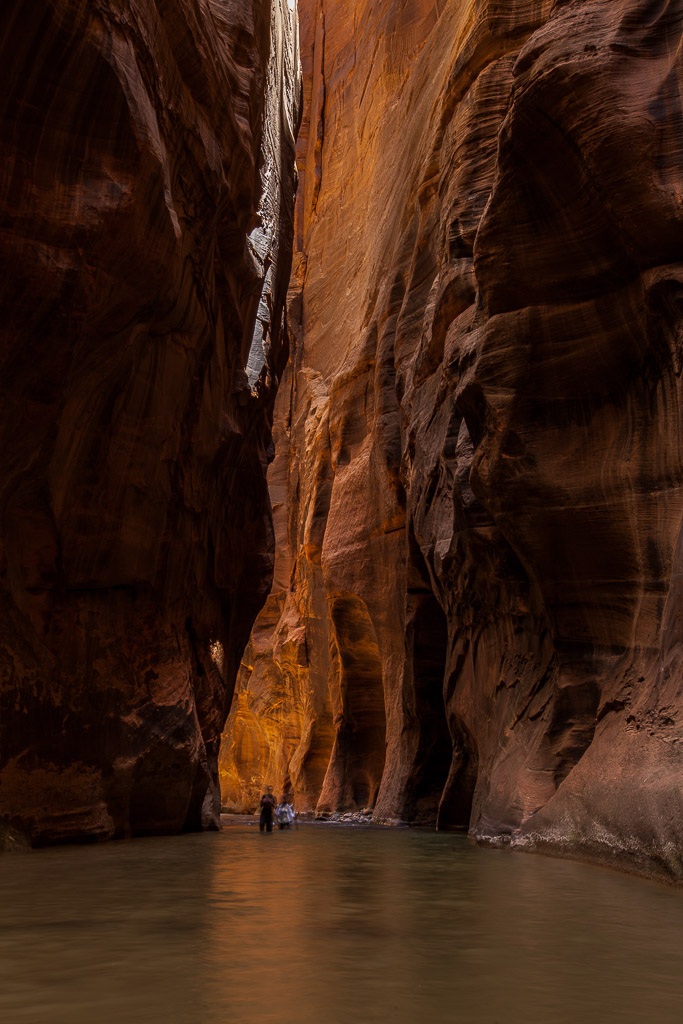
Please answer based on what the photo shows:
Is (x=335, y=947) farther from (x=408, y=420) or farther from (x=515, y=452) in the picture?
(x=408, y=420)

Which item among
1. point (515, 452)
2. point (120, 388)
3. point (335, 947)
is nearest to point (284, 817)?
point (515, 452)

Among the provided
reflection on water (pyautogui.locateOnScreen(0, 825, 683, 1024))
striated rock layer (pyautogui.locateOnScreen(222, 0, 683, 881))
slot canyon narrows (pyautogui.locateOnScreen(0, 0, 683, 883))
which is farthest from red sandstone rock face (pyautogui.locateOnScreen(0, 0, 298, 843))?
reflection on water (pyautogui.locateOnScreen(0, 825, 683, 1024))

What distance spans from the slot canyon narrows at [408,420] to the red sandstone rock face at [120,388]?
0.05 meters

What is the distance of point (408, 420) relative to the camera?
77.5ft

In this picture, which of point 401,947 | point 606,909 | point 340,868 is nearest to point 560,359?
point 340,868

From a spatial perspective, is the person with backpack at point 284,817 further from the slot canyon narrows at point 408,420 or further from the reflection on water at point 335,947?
the reflection on water at point 335,947

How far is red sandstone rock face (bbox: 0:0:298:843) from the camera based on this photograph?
998cm

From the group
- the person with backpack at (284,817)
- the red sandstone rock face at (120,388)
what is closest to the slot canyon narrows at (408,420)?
the red sandstone rock face at (120,388)

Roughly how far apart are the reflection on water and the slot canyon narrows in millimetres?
2238

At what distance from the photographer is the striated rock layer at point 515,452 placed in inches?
418

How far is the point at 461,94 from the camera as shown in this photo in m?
20.5

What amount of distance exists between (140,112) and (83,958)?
8831mm

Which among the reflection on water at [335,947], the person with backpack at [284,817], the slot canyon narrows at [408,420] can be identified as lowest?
the person with backpack at [284,817]

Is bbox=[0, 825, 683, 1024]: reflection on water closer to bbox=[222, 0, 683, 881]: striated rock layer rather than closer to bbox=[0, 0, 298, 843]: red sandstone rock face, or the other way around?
bbox=[222, 0, 683, 881]: striated rock layer
